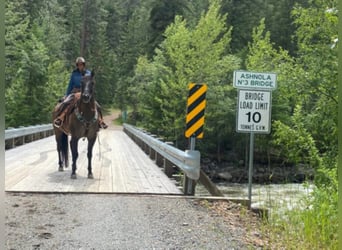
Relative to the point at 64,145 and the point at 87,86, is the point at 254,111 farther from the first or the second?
the point at 64,145

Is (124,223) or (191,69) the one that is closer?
(124,223)

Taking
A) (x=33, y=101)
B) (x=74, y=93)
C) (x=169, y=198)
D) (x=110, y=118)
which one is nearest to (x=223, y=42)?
(x=33, y=101)

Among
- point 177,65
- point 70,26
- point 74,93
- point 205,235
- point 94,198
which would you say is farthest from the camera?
point 70,26

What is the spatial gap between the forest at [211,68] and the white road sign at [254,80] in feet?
4.67

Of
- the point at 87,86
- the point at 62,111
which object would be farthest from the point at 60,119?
the point at 87,86

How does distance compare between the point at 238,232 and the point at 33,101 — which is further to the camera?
the point at 33,101

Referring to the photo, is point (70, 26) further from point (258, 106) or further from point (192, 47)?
point (258, 106)

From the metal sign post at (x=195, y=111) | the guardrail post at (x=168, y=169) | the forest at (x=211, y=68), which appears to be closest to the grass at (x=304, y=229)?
the forest at (x=211, y=68)

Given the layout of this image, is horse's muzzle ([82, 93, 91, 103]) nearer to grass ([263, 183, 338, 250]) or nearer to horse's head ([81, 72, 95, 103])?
horse's head ([81, 72, 95, 103])

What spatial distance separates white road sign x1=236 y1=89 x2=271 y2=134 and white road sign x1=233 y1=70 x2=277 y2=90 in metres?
0.08

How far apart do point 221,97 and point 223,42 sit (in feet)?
14.3

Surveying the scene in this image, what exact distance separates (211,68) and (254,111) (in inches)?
1027

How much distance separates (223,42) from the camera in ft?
114

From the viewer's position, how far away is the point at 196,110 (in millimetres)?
7816
